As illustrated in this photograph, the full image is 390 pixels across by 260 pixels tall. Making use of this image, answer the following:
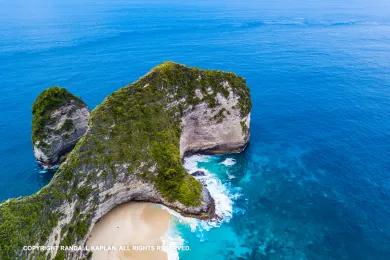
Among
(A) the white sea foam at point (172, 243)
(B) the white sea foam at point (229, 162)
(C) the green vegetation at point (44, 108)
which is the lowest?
(A) the white sea foam at point (172, 243)

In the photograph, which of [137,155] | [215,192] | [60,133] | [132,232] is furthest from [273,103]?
[132,232]

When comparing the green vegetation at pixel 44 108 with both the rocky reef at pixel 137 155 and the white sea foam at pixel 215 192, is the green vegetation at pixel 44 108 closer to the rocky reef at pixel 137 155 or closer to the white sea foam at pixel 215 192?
the rocky reef at pixel 137 155

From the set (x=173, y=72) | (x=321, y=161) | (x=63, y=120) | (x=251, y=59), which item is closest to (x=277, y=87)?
(x=251, y=59)

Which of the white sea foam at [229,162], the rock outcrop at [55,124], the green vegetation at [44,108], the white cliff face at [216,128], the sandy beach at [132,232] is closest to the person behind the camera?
the sandy beach at [132,232]

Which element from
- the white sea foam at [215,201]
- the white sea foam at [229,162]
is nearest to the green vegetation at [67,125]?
the white sea foam at [215,201]

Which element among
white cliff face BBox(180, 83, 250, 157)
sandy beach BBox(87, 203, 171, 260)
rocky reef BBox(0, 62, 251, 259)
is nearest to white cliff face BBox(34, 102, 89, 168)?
rocky reef BBox(0, 62, 251, 259)

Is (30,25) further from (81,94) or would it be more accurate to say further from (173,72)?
(173,72)
